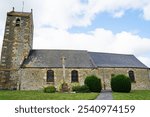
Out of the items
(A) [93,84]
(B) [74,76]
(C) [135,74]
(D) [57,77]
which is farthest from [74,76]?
(C) [135,74]

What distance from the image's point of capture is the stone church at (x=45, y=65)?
92.0 feet

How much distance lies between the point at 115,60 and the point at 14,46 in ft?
49.5

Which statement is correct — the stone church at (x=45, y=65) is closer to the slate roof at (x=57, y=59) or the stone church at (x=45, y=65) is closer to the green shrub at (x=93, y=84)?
the slate roof at (x=57, y=59)

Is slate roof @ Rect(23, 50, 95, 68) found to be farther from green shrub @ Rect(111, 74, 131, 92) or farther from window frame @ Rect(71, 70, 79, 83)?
green shrub @ Rect(111, 74, 131, 92)

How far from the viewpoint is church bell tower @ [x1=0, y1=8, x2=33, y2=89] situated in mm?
28281

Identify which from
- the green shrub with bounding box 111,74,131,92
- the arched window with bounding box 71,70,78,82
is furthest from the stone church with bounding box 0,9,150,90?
the green shrub with bounding box 111,74,131,92

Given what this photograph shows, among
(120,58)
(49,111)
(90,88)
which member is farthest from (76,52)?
(49,111)

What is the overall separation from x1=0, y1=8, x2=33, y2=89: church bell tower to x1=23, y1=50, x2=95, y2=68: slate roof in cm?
118

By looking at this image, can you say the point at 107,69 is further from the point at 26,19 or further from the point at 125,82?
the point at 26,19

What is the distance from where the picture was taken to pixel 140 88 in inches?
1220

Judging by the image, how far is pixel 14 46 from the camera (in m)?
29.9

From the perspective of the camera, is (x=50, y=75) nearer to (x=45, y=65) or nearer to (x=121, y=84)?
(x=45, y=65)

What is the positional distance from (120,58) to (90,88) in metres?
11.4

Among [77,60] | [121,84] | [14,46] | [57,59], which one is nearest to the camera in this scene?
[121,84]
